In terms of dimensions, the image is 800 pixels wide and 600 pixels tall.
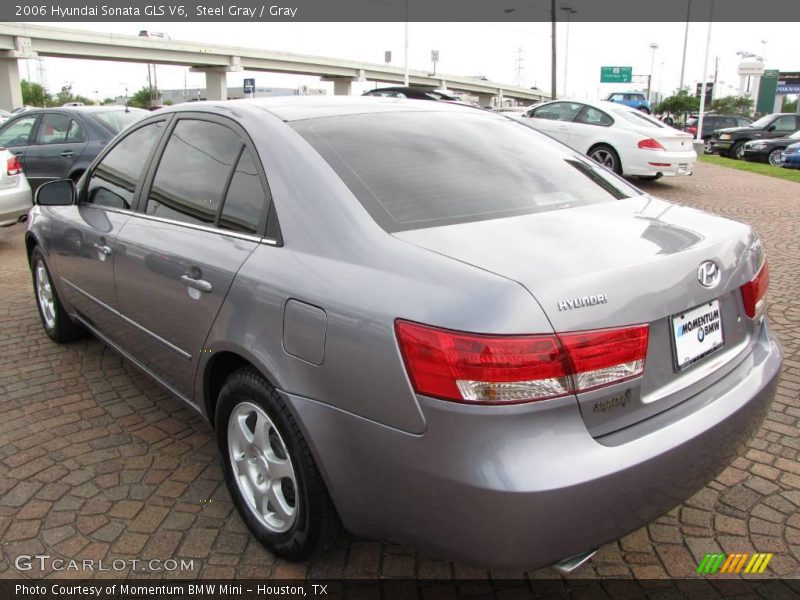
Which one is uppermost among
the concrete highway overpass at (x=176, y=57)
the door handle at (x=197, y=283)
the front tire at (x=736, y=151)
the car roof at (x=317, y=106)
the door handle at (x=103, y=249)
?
the concrete highway overpass at (x=176, y=57)

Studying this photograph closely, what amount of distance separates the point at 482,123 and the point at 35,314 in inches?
170

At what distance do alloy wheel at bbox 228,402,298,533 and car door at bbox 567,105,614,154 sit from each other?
Result: 35.1 ft

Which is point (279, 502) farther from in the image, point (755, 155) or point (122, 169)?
point (755, 155)

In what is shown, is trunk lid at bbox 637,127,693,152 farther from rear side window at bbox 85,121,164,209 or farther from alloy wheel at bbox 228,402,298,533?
alloy wheel at bbox 228,402,298,533

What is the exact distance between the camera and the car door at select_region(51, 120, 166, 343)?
3498 mm

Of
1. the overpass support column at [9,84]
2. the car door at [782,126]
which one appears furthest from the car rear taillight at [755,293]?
the overpass support column at [9,84]

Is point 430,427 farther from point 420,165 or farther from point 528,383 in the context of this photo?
point 420,165

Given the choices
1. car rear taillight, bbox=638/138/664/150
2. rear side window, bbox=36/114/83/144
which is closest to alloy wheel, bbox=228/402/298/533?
rear side window, bbox=36/114/83/144

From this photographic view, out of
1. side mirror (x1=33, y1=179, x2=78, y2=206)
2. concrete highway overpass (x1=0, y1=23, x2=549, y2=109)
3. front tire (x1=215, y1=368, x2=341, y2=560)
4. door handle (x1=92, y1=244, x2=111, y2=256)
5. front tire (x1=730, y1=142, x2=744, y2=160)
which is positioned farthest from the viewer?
concrete highway overpass (x1=0, y1=23, x2=549, y2=109)

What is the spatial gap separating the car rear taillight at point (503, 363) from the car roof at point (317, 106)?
1.37m

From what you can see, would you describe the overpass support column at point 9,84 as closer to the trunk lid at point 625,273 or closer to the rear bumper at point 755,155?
the rear bumper at point 755,155

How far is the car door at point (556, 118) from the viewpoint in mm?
12820

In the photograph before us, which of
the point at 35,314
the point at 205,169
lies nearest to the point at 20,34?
the point at 35,314

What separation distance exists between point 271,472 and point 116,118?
901 cm
